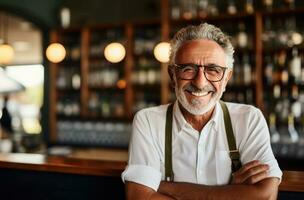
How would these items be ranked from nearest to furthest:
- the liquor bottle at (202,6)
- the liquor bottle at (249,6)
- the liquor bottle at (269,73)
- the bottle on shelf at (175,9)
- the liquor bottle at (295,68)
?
the liquor bottle at (295,68)
the liquor bottle at (269,73)
the liquor bottle at (249,6)
the liquor bottle at (202,6)
the bottle on shelf at (175,9)

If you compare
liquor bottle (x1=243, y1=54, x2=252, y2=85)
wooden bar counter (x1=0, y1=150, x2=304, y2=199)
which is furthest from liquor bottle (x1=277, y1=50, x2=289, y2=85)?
wooden bar counter (x1=0, y1=150, x2=304, y2=199)

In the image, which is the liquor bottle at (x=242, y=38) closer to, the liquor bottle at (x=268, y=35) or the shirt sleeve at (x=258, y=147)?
the liquor bottle at (x=268, y=35)

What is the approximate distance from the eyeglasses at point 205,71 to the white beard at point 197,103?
0.06 m

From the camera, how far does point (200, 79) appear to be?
1545 millimetres

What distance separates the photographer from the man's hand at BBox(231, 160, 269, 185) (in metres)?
1.47

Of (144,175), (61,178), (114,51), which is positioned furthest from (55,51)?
(144,175)

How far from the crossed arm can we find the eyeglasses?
37cm

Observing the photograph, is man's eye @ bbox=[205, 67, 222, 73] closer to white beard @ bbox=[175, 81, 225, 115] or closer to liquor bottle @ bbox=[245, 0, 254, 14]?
white beard @ bbox=[175, 81, 225, 115]

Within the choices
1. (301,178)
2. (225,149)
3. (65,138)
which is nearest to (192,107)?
(225,149)

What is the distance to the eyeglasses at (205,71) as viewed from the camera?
1557 millimetres

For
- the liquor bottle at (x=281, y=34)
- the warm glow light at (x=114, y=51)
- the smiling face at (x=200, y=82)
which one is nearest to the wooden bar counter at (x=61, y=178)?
the smiling face at (x=200, y=82)

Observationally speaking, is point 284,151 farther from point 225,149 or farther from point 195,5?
point 225,149

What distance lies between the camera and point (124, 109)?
19.0ft

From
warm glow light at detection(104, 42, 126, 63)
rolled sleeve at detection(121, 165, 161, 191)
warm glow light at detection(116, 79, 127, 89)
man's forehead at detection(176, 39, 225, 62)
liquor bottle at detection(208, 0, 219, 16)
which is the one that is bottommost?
rolled sleeve at detection(121, 165, 161, 191)
